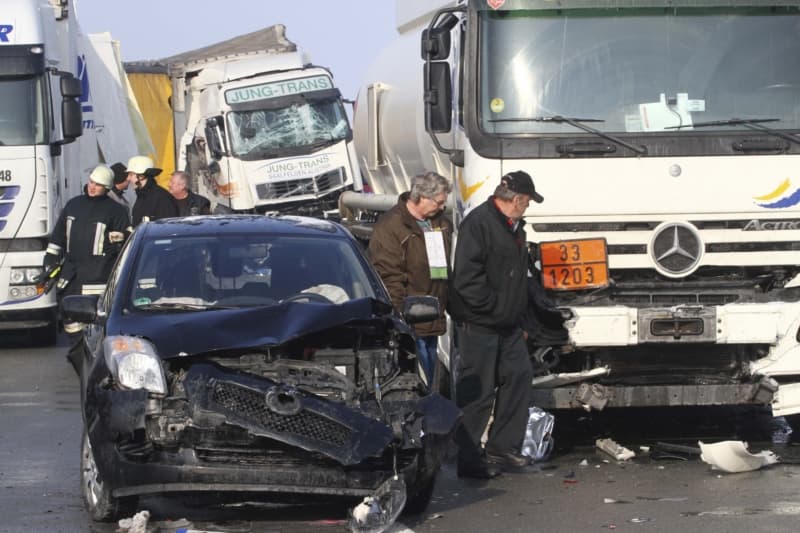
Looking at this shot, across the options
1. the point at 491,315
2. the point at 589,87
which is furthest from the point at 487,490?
the point at 589,87

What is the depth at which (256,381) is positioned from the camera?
8273 millimetres

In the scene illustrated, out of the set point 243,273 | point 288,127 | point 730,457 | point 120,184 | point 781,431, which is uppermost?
point 243,273

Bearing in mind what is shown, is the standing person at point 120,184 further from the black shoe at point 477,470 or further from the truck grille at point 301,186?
the truck grille at point 301,186

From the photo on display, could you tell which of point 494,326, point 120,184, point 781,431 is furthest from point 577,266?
point 120,184

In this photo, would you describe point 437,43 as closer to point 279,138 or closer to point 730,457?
point 730,457

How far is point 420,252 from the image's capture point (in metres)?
11.2

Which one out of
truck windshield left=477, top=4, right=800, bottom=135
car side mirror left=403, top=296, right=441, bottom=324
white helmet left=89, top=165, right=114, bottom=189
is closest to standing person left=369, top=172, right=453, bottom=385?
truck windshield left=477, top=4, right=800, bottom=135

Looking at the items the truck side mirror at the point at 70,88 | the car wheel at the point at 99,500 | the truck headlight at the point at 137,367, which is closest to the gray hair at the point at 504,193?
the truck headlight at the point at 137,367

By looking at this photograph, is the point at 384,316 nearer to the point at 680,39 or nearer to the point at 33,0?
the point at 680,39

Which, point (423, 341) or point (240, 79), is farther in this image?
point (240, 79)

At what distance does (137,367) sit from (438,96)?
3579 mm

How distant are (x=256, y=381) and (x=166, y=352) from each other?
1.59ft

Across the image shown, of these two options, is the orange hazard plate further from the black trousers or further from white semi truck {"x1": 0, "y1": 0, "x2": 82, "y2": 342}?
white semi truck {"x1": 0, "y1": 0, "x2": 82, "y2": 342}

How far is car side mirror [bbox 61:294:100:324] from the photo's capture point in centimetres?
931
